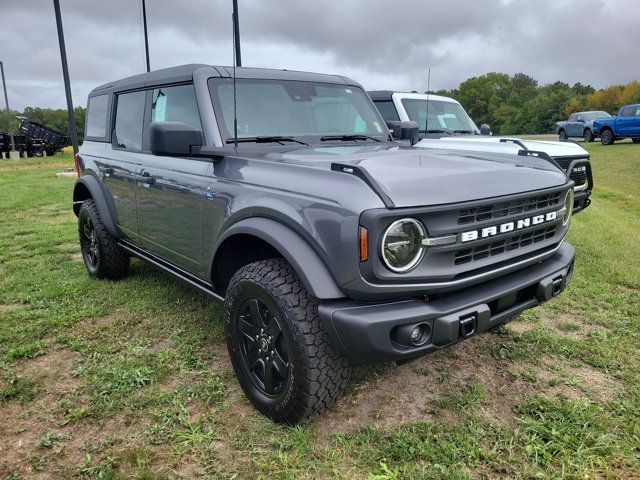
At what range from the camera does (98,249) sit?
15.4 feet

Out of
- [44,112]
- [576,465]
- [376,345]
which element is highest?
[44,112]

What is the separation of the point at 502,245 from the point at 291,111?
67.6 inches

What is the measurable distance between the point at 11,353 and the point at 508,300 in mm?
3158

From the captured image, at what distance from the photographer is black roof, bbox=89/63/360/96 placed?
10.9ft

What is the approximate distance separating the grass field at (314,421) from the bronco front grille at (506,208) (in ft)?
3.40

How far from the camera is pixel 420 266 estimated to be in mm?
2162

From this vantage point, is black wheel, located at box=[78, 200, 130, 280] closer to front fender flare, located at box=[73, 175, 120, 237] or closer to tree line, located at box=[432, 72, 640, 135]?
front fender flare, located at box=[73, 175, 120, 237]

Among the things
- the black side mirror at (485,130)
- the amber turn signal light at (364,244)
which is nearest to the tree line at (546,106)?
the black side mirror at (485,130)

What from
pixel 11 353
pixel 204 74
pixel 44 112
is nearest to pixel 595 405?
pixel 204 74

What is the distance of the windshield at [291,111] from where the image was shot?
3205 mm

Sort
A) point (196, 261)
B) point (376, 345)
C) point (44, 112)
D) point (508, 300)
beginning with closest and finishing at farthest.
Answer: point (376, 345) < point (508, 300) < point (196, 261) < point (44, 112)

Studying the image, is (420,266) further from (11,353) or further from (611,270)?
(611,270)

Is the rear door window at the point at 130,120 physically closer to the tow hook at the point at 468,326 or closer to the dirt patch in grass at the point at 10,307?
the dirt patch in grass at the point at 10,307

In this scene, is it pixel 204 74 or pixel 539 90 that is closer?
pixel 204 74
